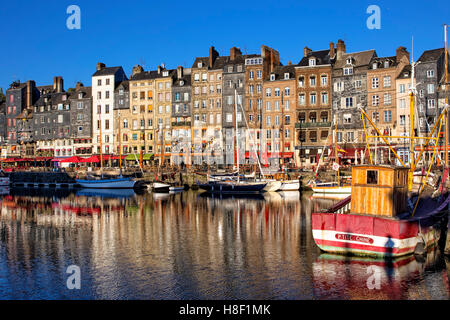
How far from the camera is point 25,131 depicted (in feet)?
366

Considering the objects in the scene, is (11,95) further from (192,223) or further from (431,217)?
(431,217)

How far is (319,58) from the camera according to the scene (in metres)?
83.9

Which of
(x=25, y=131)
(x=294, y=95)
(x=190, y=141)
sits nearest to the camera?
(x=294, y=95)

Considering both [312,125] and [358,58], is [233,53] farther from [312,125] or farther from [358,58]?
[358,58]

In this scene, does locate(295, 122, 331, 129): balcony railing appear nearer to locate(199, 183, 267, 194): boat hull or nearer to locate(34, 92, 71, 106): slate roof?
locate(199, 183, 267, 194): boat hull

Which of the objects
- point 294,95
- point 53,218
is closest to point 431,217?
point 53,218

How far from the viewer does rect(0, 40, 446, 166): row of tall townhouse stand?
75.5m

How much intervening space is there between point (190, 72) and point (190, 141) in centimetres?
1492

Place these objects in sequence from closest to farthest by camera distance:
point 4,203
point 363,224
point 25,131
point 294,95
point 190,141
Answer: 1. point 363,224
2. point 4,203
3. point 294,95
4. point 190,141
5. point 25,131

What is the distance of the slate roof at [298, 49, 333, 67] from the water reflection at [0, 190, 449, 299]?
152 ft

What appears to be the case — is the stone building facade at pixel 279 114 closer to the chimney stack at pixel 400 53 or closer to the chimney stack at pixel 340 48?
→ the chimney stack at pixel 340 48

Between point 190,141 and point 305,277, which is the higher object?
point 190,141

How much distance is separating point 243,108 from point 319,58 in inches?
636
